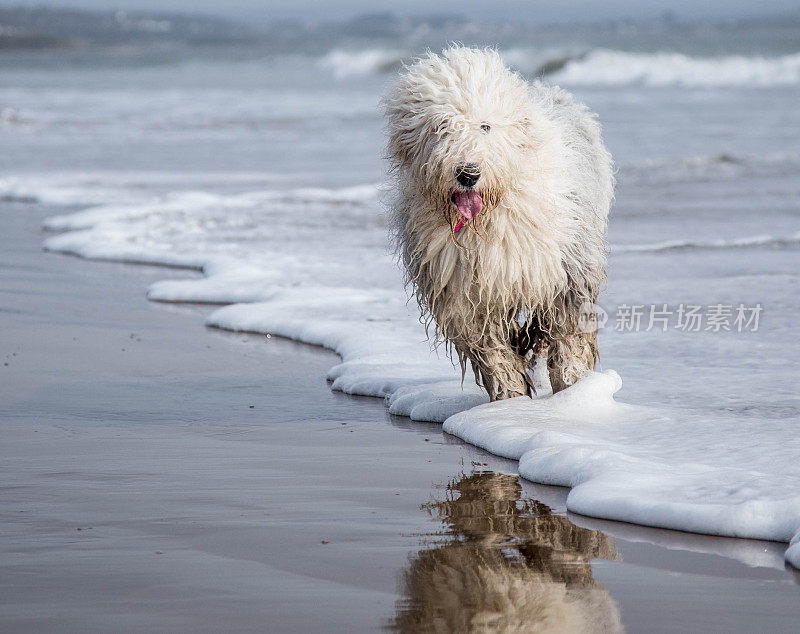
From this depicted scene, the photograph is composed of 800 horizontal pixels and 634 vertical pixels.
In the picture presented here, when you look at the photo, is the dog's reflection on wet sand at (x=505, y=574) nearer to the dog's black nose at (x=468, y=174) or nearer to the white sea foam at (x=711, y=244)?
the dog's black nose at (x=468, y=174)

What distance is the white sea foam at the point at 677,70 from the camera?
140 feet

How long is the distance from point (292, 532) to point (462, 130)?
71.0 inches

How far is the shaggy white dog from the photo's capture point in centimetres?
495

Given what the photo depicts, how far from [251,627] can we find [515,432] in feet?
7.44

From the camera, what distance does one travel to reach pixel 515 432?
17.6 feet

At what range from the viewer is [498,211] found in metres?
5.10

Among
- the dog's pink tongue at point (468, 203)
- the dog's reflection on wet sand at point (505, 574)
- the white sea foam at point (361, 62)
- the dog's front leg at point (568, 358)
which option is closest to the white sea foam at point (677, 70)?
the white sea foam at point (361, 62)

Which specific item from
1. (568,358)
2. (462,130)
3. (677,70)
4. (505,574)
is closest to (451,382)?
(568,358)

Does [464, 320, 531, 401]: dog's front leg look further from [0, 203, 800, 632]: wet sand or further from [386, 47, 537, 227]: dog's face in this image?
[386, 47, 537, 227]: dog's face

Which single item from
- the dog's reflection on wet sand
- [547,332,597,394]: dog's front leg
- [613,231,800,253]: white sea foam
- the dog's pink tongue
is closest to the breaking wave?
[613,231,800,253]: white sea foam

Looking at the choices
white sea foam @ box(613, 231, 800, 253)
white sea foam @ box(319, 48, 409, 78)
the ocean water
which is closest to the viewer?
the ocean water

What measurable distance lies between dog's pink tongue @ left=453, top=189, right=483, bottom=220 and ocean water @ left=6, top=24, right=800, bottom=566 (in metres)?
1.03

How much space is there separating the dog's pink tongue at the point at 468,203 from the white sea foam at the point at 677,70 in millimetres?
37817

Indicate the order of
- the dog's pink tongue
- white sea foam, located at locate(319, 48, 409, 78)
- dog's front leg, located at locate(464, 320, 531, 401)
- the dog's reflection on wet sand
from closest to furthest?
the dog's reflection on wet sand, the dog's pink tongue, dog's front leg, located at locate(464, 320, 531, 401), white sea foam, located at locate(319, 48, 409, 78)
